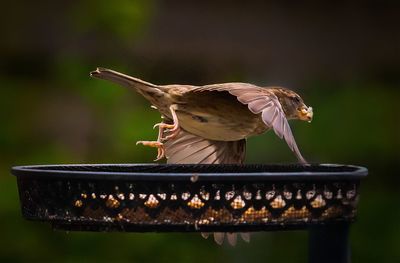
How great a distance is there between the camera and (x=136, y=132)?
3.98 meters

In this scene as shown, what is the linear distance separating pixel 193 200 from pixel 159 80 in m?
2.36

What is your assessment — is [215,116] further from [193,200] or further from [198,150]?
[193,200]

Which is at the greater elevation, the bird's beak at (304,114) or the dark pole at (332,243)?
the bird's beak at (304,114)

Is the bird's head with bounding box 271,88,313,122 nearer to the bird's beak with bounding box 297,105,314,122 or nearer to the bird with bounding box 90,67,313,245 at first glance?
the bird's beak with bounding box 297,105,314,122

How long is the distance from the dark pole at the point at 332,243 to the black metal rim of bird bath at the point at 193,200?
5 centimetres

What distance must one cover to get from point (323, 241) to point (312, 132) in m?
Answer: 2.74

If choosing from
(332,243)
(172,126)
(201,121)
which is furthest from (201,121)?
(332,243)

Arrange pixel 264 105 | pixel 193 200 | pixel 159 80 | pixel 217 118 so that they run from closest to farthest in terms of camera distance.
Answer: pixel 193 200
pixel 264 105
pixel 217 118
pixel 159 80

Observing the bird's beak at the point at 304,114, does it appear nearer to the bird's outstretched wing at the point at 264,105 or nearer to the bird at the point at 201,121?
the bird at the point at 201,121

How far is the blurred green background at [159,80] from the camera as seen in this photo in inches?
160

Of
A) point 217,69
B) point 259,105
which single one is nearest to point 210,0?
point 217,69

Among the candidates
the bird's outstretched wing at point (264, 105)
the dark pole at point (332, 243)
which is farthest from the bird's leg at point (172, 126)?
the dark pole at point (332, 243)

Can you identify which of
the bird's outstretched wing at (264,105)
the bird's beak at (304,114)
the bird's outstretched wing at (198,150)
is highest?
the bird's outstretched wing at (264,105)

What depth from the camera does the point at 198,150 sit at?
2.25 m
